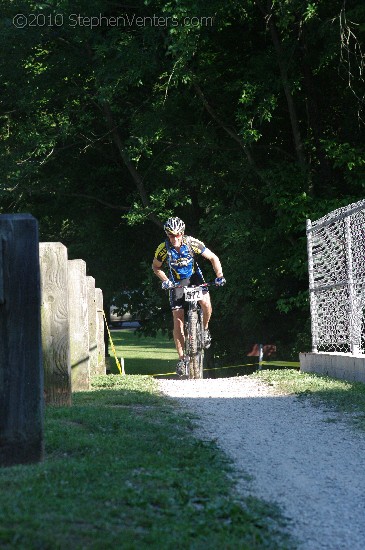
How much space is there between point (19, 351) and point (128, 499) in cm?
123

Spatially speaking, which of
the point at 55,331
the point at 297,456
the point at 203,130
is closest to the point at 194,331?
the point at 55,331

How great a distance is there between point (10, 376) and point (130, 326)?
68.7 metres

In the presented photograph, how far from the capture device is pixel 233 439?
26.3 feet

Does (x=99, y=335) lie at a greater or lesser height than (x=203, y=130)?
lesser

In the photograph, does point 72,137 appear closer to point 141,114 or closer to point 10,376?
point 141,114

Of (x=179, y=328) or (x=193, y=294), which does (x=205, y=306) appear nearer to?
(x=193, y=294)

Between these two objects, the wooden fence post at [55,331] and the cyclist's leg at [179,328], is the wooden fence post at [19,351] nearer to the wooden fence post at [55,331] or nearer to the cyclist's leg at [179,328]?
the wooden fence post at [55,331]

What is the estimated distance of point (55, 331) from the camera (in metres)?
9.41

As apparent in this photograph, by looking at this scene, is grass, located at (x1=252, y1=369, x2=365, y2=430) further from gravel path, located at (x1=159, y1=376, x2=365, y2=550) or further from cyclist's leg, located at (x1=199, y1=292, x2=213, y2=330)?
cyclist's leg, located at (x1=199, y1=292, x2=213, y2=330)

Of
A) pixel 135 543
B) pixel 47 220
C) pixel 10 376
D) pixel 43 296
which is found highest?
pixel 47 220

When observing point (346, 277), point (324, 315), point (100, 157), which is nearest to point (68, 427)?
point (346, 277)

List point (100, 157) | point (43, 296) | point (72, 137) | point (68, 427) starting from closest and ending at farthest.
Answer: point (68, 427) → point (43, 296) → point (72, 137) → point (100, 157)

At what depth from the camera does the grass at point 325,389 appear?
998 cm

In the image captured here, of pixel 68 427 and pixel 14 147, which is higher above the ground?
pixel 14 147
